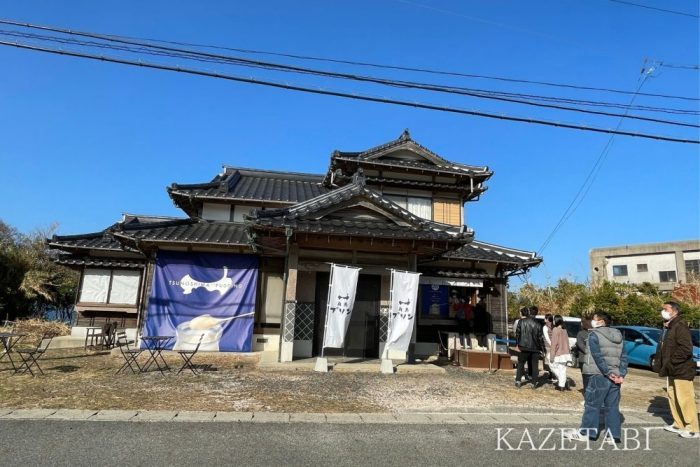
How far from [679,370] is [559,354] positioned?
11.8 feet

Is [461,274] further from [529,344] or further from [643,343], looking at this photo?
[643,343]

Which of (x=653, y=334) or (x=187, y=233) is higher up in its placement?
(x=187, y=233)

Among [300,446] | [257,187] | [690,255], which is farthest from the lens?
[690,255]

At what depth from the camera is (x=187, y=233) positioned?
13305 mm

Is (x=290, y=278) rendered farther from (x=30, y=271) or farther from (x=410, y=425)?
(x=30, y=271)

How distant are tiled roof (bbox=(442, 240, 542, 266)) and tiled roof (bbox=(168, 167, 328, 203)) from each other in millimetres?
6650

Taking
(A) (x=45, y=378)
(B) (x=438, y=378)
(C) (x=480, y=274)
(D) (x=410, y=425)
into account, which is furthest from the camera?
(C) (x=480, y=274)

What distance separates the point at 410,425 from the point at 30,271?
24443 mm

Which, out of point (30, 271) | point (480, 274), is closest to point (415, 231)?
point (480, 274)

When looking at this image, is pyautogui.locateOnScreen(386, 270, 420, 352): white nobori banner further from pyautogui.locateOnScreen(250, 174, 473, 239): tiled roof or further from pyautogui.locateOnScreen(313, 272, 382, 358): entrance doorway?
pyautogui.locateOnScreen(313, 272, 382, 358): entrance doorway

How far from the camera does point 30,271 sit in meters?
22.2

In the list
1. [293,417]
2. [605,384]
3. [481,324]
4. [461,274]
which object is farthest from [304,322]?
[605,384]

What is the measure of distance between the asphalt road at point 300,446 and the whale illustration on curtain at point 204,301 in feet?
23.2

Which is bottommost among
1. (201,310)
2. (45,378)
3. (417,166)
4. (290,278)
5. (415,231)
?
(45,378)
